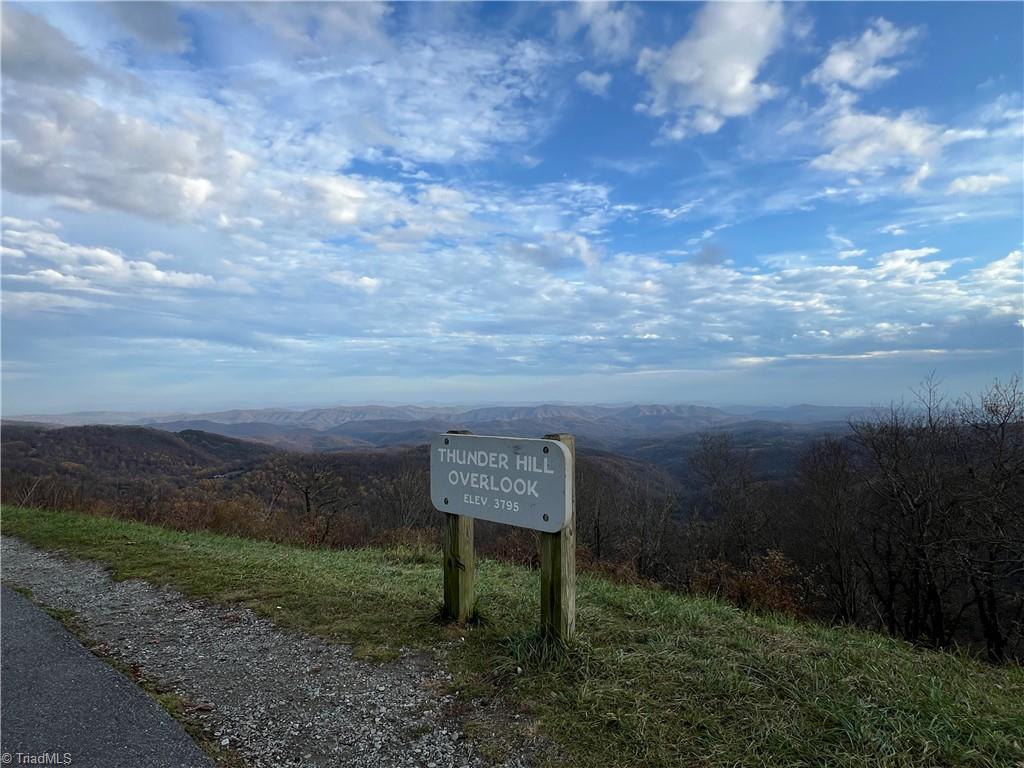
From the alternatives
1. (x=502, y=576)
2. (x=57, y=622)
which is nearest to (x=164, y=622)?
(x=57, y=622)

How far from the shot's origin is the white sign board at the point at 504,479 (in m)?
3.73

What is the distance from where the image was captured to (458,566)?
450 centimetres

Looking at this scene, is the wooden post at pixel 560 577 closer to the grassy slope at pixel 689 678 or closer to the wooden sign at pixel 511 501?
the wooden sign at pixel 511 501

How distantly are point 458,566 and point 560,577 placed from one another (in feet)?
3.42

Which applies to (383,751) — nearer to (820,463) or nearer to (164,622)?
(164,622)

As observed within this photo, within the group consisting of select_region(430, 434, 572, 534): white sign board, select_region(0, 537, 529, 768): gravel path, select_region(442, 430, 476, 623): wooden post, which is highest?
select_region(430, 434, 572, 534): white sign board

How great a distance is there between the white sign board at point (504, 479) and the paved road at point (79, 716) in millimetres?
2108

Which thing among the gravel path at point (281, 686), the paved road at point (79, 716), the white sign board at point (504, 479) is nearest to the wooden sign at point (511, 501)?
the white sign board at point (504, 479)

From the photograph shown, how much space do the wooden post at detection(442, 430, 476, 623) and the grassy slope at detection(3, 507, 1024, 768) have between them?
7.9 inches

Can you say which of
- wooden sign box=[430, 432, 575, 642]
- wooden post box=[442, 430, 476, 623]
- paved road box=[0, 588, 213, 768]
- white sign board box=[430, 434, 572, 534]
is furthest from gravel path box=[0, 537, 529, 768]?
white sign board box=[430, 434, 572, 534]

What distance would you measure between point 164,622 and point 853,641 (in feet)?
18.1

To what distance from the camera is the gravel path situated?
292 cm

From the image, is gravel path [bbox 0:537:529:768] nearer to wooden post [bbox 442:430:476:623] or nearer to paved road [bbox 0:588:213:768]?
paved road [bbox 0:588:213:768]

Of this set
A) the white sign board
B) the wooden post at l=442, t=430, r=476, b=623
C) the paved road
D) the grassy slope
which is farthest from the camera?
the wooden post at l=442, t=430, r=476, b=623
